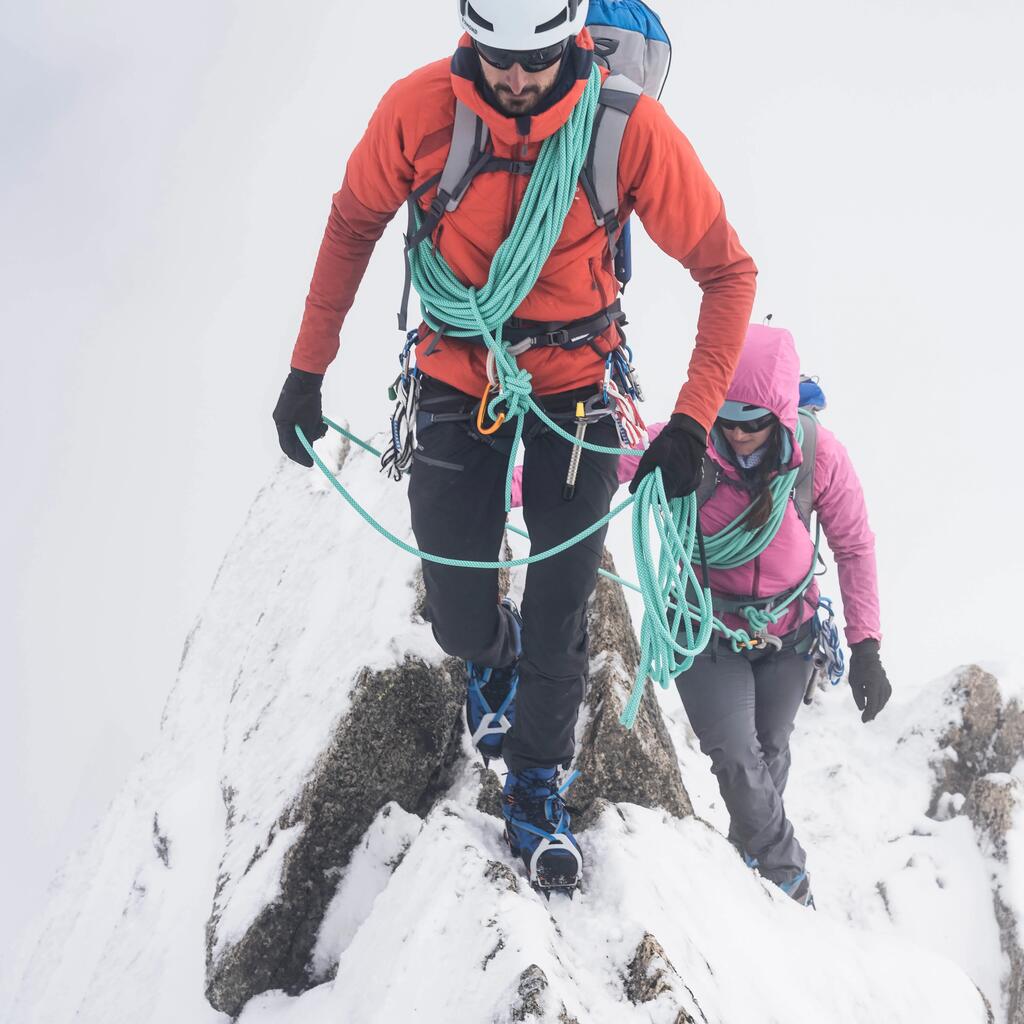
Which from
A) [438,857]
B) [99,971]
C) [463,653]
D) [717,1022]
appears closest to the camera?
[717,1022]

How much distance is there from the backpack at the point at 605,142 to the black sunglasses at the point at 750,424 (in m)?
1.23

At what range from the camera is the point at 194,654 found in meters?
7.32

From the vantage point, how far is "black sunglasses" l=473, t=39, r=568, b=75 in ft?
8.44

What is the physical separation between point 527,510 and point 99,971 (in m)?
3.86

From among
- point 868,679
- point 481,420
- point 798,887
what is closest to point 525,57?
point 481,420

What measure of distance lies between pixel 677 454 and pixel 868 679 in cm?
259

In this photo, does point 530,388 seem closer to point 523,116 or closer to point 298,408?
point 523,116

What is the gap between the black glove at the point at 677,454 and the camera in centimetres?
300

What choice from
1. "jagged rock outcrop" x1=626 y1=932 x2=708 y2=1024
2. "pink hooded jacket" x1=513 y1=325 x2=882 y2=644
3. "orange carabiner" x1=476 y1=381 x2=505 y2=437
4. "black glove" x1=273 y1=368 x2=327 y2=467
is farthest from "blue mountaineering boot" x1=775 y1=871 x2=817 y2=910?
"black glove" x1=273 y1=368 x2=327 y2=467

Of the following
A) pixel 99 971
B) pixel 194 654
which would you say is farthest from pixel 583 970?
pixel 194 654

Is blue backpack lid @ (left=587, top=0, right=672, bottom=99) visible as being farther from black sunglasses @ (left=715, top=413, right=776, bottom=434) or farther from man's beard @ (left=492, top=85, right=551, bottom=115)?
black sunglasses @ (left=715, top=413, right=776, bottom=434)

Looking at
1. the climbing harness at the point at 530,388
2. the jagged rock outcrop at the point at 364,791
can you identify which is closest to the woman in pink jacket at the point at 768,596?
the jagged rock outcrop at the point at 364,791

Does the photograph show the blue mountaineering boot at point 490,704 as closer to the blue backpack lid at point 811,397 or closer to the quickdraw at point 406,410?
the quickdraw at point 406,410

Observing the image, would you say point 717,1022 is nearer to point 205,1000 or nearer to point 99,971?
point 205,1000
